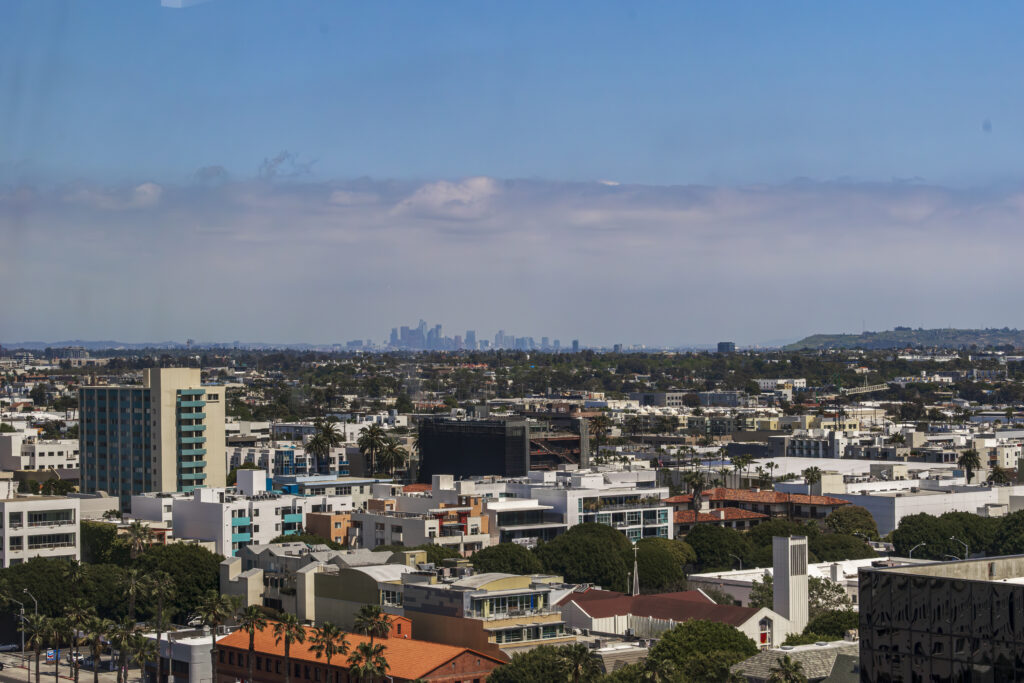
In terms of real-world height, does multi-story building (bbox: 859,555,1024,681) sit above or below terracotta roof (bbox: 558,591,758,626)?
above

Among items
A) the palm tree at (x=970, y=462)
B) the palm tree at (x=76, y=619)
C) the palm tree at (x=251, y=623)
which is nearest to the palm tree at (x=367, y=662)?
the palm tree at (x=251, y=623)

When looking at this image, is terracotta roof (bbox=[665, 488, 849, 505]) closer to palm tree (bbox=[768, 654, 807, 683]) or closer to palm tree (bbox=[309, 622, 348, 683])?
palm tree (bbox=[309, 622, 348, 683])

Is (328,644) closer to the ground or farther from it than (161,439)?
closer to the ground

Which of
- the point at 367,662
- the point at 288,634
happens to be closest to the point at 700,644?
the point at 367,662

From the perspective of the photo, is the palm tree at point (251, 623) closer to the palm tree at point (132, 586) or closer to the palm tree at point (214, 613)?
the palm tree at point (214, 613)

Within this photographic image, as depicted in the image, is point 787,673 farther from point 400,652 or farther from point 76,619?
point 76,619

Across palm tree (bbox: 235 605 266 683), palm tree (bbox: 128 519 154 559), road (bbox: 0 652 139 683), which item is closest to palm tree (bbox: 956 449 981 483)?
palm tree (bbox: 128 519 154 559)

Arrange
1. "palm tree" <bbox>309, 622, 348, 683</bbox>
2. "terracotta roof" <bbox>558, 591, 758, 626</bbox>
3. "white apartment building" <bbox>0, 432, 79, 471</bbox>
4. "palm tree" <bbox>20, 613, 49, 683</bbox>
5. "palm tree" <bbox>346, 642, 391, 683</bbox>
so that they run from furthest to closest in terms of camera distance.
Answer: "white apartment building" <bbox>0, 432, 79, 471</bbox> → "terracotta roof" <bbox>558, 591, 758, 626</bbox> → "palm tree" <bbox>20, 613, 49, 683</bbox> → "palm tree" <bbox>309, 622, 348, 683</bbox> → "palm tree" <bbox>346, 642, 391, 683</bbox>
